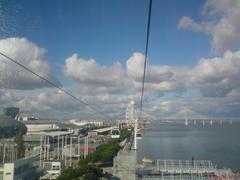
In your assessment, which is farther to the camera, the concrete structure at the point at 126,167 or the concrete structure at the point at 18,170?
the concrete structure at the point at 126,167

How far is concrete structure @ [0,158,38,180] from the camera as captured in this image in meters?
4.68

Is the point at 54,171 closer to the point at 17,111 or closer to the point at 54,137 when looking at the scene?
the point at 54,137

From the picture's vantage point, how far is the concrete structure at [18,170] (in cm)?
468

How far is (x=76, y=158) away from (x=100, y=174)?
4320 mm

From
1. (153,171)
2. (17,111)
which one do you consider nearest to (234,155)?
(153,171)

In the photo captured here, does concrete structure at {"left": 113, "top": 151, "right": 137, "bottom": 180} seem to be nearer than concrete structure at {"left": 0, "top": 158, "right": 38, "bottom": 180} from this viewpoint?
No

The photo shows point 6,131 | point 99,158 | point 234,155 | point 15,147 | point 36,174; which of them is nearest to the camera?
point 36,174

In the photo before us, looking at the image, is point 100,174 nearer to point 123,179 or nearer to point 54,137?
point 123,179

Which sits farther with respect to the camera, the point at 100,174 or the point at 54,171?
the point at 54,171

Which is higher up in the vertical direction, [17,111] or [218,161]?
[17,111]

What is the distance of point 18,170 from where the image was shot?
5.02m

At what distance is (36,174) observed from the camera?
5965mm

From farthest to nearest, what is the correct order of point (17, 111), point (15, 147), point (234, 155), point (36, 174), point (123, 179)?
point (17, 111) < point (234, 155) < point (15, 147) < point (36, 174) < point (123, 179)

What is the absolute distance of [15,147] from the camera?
8562 mm
